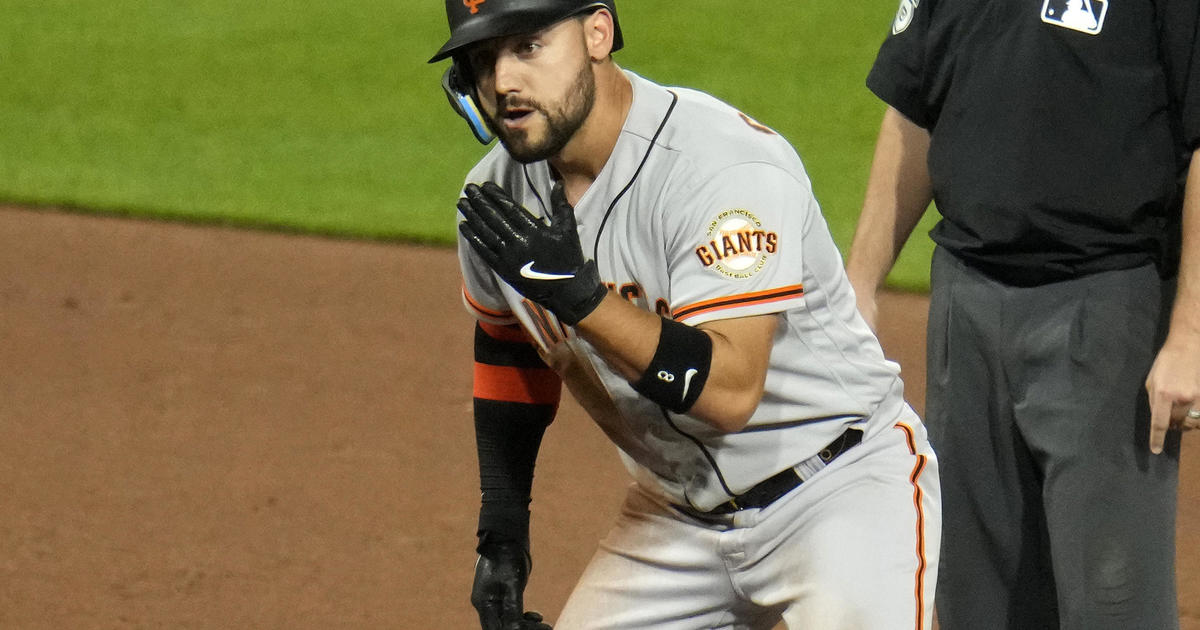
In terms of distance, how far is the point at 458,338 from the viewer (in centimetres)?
608

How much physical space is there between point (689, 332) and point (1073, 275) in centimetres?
98

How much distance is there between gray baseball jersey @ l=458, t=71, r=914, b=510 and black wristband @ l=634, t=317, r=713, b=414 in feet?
0.32

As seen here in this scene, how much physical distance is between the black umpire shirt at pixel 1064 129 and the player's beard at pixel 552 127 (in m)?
0.86

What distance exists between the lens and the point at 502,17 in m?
2.58

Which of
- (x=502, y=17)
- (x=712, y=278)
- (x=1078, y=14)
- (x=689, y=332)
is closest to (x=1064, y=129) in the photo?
(x=1078, y=14)

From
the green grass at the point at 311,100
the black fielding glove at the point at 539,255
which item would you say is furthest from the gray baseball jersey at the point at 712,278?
the green grass at the point at 311,100

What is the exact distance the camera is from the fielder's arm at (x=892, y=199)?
3334 mm

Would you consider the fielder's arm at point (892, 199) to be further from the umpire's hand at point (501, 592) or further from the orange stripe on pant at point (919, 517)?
the umpire's hand at point (501, 592)

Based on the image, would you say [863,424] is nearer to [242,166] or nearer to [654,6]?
[242,166]

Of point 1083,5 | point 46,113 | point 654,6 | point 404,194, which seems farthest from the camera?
point 654,6

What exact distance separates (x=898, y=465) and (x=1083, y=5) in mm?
909

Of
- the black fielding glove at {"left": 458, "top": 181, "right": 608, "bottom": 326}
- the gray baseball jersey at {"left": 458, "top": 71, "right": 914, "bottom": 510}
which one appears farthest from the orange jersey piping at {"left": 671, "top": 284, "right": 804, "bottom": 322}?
the black fielding glove at {"left": 458, "top": 181, "right": 608, "bottom": 326}

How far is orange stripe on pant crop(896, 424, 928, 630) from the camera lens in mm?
2746

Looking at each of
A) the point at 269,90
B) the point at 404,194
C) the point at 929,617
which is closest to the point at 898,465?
the point at 929,617
